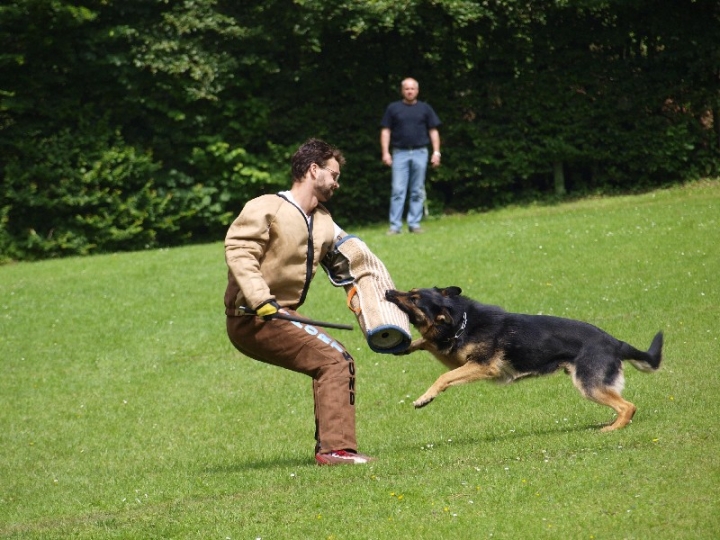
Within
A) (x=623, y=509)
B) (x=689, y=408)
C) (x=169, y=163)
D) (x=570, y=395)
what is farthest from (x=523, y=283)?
(x=169, y=163)

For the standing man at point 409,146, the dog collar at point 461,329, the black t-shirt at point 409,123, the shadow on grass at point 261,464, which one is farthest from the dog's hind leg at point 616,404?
the black t-shirt at point 409,123

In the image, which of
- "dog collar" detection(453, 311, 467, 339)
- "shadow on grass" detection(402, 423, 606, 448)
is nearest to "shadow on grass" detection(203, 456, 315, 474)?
"shadow on grass" detection(402, 423, 606, 448)

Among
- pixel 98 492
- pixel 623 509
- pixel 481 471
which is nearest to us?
pixel 623 509

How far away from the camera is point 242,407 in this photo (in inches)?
413

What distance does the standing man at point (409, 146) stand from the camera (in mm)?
18172

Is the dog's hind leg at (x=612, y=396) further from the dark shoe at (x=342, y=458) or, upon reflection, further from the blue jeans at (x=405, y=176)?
the blue jeans at (x=405, y=176)

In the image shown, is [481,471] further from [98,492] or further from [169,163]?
[169,163]

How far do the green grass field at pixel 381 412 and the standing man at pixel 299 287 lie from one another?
0.41m

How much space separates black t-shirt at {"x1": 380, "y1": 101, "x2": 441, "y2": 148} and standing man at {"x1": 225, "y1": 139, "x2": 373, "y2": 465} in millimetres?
10876

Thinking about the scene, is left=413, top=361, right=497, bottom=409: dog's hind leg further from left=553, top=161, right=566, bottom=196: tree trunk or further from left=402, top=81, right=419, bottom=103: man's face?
left=553, top=161, right=566, bottom=196: tree trunk

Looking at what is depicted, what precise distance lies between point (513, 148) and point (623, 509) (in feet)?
54.4

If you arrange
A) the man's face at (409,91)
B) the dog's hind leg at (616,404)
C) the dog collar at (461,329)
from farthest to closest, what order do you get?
the man's face at (409,91), the dog collar at (461,329), the dog's hind leg at (616,404)

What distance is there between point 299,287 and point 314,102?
15.3m

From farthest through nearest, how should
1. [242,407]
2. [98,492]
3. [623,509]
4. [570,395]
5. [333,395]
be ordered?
[242,407] → [570,395] → [98,492] → [333,395] → [623,509]
